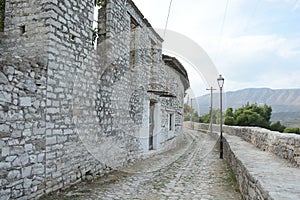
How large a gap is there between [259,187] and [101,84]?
4235 mm

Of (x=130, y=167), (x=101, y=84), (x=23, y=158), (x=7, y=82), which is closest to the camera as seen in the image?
(x=7, y=82)

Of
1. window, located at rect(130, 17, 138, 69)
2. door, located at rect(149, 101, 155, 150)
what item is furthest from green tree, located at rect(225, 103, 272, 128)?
window, located at rect(130, 17, 138, 69)

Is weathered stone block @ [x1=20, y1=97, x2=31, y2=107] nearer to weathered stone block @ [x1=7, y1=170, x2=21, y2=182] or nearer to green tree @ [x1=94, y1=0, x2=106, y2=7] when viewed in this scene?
weathered stone block @ [x1=7, y1=170, x2=21, y2=182]

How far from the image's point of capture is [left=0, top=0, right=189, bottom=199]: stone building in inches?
149

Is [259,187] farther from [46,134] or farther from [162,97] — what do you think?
[162,97]

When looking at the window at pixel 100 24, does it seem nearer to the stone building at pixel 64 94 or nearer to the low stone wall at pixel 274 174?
the stone building at pixel 64 94

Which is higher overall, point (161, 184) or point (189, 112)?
point (189, 112)

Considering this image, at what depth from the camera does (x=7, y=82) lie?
3629 mm

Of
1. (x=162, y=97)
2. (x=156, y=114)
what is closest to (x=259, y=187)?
(x=156, y=114)

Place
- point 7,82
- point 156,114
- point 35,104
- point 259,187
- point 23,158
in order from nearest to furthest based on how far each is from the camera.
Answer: point 259,187, point 7,82, point 23,158, point 35,104, point 156,114

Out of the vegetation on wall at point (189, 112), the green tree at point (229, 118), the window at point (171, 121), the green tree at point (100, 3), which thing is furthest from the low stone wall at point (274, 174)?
the vegetation on wall at point (189, 112)

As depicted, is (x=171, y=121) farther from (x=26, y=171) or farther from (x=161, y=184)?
(x=26, y=171)

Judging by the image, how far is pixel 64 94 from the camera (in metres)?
4.88

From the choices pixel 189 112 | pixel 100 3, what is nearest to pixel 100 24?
pixel 100 3
